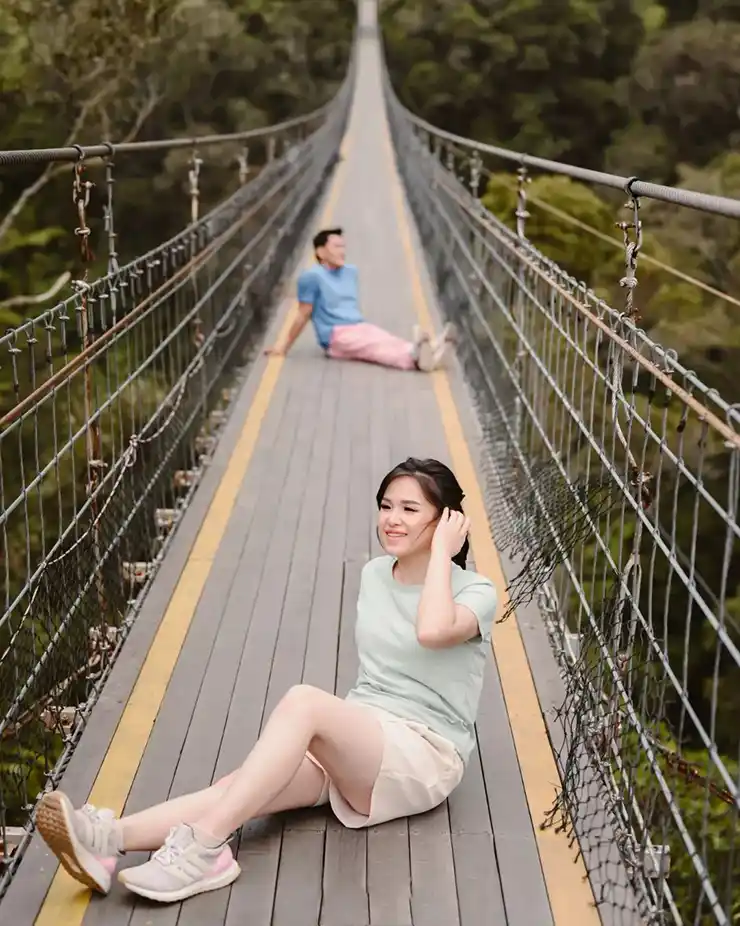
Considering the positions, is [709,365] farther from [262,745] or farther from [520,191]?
[262,745]

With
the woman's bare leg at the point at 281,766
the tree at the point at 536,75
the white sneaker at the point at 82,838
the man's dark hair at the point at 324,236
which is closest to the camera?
the white sneaker at the point at 82,838

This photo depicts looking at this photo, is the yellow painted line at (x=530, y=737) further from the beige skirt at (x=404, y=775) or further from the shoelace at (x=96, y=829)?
the shoelace at (x=96, y=829)

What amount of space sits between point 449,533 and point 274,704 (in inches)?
35.1

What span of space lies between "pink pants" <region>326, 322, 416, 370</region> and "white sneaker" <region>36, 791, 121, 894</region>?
5346 millimetres

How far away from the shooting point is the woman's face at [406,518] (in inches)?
118

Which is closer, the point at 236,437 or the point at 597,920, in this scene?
the point at 597,920

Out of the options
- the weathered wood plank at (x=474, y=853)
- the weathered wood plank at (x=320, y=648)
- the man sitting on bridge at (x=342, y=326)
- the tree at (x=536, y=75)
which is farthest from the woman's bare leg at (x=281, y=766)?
the tree at (x=536, y=75)

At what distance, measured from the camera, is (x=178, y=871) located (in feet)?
8.76

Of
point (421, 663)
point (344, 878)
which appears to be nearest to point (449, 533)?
point (421, 663)

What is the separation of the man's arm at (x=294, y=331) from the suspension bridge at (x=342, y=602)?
27.3 inches

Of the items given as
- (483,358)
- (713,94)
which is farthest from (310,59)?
(483,358)

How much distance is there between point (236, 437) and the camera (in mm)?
6383

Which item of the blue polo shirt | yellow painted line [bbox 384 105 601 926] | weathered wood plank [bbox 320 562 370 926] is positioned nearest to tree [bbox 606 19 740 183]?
the blue polo shirt

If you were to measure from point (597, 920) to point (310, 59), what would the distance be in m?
56.8
